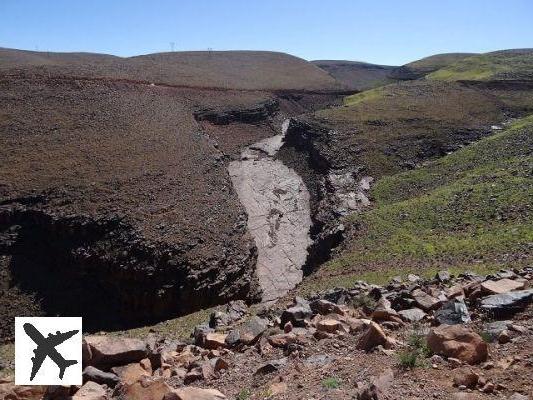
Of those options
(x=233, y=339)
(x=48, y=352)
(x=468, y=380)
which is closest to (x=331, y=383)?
(x=468, y=380)

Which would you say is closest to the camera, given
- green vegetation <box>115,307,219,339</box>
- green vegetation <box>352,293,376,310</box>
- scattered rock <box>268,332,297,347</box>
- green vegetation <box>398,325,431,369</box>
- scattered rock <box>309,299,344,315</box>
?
green vegetation <box>398,325,431,369</box>

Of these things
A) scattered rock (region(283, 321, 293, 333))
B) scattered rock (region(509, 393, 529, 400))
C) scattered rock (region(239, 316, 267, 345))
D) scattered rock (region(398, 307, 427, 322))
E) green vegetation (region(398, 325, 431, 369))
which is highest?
scattered rock (region(509, 393, 529, 400))

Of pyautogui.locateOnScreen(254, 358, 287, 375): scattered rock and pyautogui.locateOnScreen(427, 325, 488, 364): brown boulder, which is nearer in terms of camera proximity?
pyautogui.locateOnScreen(427, 325, 488, 364): brown boulder

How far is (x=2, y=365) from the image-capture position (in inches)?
663

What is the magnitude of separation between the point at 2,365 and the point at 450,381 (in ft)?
49.6

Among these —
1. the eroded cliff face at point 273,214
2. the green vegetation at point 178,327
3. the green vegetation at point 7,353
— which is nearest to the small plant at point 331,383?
the green vegetation at point 178,327

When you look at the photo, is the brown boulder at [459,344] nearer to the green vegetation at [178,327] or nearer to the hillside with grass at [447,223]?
the green vegetation at [178,327]

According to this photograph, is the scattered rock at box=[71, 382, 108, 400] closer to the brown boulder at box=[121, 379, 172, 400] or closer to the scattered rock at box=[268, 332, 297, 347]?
the brown boulder at box=[121, 379, 172, 400]

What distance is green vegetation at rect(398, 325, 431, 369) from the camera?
9.40 meters

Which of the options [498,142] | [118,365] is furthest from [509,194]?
[118,365]

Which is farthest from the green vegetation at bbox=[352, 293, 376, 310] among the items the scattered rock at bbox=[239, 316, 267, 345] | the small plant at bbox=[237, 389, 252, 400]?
the small plant at bbox=[237, 389, 252, 400]

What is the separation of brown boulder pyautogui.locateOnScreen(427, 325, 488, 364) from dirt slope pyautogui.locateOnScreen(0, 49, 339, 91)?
58044 mm

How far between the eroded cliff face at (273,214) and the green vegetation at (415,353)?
1971cm

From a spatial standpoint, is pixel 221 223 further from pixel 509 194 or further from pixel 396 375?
pixel 396 375
